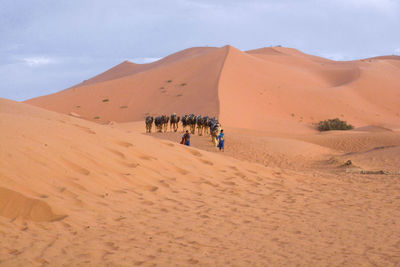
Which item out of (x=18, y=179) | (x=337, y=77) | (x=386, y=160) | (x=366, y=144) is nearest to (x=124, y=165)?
(x=18, y=179)

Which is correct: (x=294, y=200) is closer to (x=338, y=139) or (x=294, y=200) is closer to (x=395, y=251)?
(x=395, y=251)

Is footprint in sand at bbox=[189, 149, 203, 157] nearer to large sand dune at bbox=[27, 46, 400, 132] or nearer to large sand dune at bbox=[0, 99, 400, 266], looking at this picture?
large sand dune at bbox=[0, 99, 400, 266]

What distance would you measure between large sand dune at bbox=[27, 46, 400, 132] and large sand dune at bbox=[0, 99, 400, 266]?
28050mm

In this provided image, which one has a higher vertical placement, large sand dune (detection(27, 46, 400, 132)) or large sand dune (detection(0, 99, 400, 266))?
large sand dune (detection(27, 46, 400, 132))

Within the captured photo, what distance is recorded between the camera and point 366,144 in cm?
2538

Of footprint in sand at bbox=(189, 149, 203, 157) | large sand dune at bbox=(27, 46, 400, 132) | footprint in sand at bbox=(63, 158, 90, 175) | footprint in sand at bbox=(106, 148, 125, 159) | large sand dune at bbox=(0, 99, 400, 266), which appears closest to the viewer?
large sand dune at bbox=(0, 99, 400, 266)

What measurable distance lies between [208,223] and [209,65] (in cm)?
4677

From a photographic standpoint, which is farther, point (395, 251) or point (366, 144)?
point (366, 144)

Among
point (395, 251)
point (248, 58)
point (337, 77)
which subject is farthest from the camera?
point (337, 77)

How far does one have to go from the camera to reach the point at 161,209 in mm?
6797

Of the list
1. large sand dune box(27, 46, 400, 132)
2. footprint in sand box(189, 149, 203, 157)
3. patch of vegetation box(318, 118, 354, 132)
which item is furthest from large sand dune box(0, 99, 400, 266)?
patch of vegetation box(318, 118, 354, 132)

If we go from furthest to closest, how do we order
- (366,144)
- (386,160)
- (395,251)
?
(366,144), (386,160), (395,251)

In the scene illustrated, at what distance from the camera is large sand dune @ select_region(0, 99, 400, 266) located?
15.7 ft

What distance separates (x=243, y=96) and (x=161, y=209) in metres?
38.5
